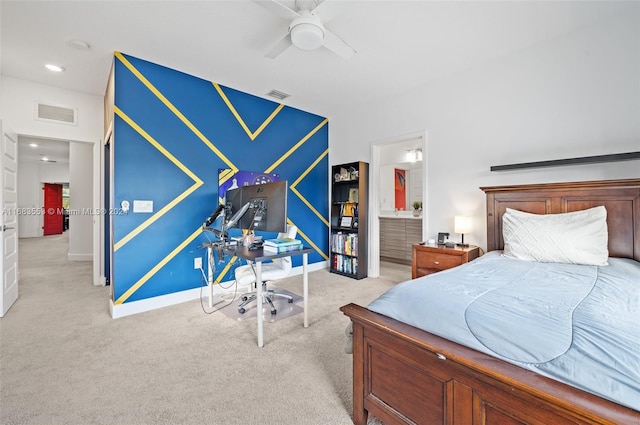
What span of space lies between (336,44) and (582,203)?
2567mm

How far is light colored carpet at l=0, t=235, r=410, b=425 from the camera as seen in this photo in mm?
→ 1521

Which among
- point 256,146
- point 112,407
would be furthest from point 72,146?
point 112,407

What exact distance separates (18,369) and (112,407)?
3.25 ft

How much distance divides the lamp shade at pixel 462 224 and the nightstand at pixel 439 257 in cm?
20

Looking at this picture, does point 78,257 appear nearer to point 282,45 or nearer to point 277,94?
point 277,94

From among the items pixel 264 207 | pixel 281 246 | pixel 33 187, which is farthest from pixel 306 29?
pixel 33 187

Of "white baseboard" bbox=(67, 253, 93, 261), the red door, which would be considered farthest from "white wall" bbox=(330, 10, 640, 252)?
the red door

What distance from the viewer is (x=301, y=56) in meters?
3.02

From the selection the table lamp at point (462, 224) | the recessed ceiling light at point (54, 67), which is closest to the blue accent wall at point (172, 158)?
the recessed ceiling light at point (54, 67)

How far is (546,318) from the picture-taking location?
1025 millimetres

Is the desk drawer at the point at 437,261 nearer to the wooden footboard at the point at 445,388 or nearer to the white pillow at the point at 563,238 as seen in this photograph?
the white pillow at the point at 563,238

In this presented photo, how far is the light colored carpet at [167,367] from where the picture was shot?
1521 mm

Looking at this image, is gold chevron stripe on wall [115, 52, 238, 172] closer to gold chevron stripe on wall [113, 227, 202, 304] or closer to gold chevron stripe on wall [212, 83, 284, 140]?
gold chevron stripe on wall [212, 83, 284, 140]

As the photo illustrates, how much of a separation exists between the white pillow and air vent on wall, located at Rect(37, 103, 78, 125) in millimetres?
5458
